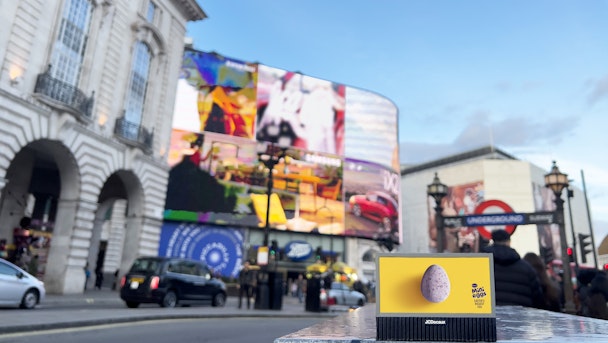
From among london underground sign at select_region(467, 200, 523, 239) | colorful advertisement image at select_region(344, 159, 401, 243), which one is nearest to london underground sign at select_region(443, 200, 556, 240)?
london underground sign at select_region(467, 200, 523, 239)

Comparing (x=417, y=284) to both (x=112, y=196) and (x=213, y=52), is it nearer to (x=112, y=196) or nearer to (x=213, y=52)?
(x=112, y=196)

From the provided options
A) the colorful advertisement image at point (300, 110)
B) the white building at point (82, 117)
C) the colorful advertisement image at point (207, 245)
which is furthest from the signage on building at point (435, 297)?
the colorful advertisement image at point (300, 110)

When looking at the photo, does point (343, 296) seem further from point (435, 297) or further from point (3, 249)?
point (435, 297)

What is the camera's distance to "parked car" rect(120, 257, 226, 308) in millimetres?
14625

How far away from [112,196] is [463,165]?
6512 cm

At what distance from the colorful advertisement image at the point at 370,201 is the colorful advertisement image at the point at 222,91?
503 inches

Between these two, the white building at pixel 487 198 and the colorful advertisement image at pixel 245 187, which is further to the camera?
the white building at pixel 487 198

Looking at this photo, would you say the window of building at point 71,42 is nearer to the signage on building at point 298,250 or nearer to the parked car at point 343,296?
the parked car at point 343,296

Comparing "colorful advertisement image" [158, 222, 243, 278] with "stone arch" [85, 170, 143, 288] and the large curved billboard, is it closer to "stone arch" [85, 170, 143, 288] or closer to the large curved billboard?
the large curved billboard

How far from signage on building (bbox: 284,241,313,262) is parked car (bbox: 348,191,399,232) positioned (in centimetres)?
690

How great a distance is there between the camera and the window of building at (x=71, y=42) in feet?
62.7

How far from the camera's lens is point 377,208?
166ft

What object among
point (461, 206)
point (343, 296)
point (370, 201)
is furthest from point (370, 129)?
point (461, 206)

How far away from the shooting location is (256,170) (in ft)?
147
